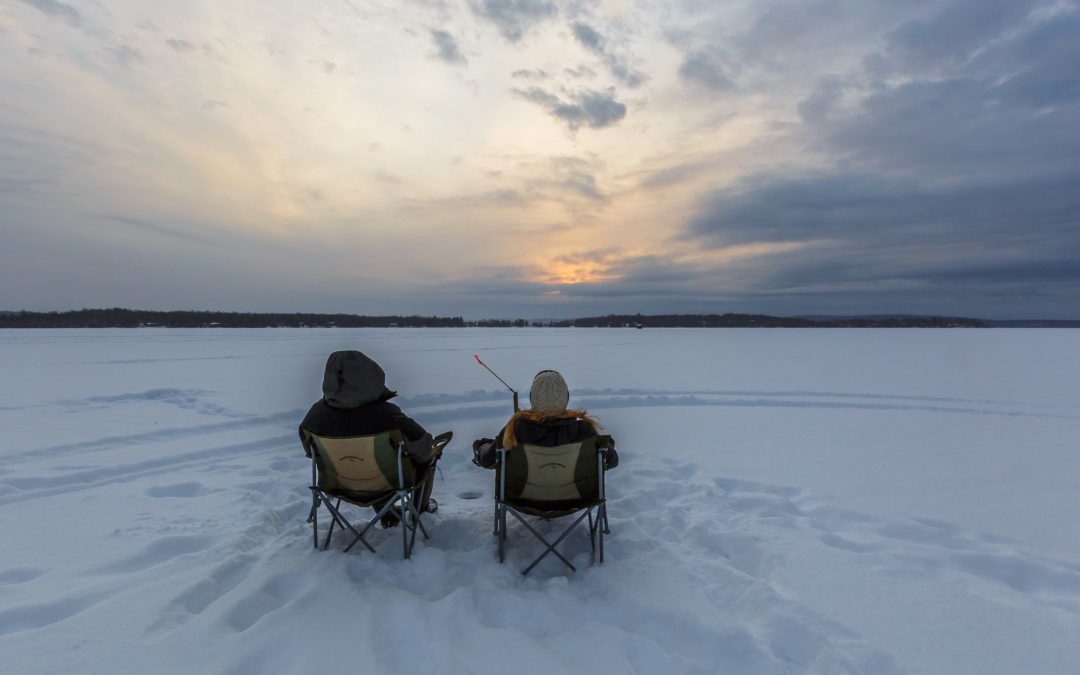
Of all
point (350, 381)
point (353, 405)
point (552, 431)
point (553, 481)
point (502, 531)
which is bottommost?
point (502, 531)

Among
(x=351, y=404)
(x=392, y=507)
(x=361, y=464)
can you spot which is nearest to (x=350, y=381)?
(x=351, y=404)

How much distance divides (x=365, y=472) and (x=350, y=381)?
0.61 metres

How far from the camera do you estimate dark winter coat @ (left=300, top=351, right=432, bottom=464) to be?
3.41m

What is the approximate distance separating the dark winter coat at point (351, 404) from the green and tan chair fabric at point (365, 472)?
72mm

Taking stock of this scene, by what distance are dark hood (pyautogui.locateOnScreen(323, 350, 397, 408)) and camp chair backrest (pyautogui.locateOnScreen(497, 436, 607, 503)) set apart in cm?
100

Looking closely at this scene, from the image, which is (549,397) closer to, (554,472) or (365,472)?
(554,472)

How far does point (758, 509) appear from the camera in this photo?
14.4ft

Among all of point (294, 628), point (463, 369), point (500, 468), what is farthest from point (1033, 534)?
point (463, 369)

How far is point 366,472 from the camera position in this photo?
3.49 meters

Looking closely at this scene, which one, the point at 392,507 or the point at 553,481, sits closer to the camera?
the point at 553,481

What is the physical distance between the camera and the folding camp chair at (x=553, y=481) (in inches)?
134

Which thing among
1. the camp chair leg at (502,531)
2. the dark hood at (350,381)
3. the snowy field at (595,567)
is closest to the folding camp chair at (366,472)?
the dark hood at (350,381)

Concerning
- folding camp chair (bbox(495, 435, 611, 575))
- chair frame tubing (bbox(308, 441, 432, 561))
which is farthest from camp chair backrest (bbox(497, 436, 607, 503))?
chair frame tubing (bbox(308, 441, 432, 561))

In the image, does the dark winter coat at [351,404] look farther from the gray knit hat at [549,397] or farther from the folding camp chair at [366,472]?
the gray knit hat at [549,397]
